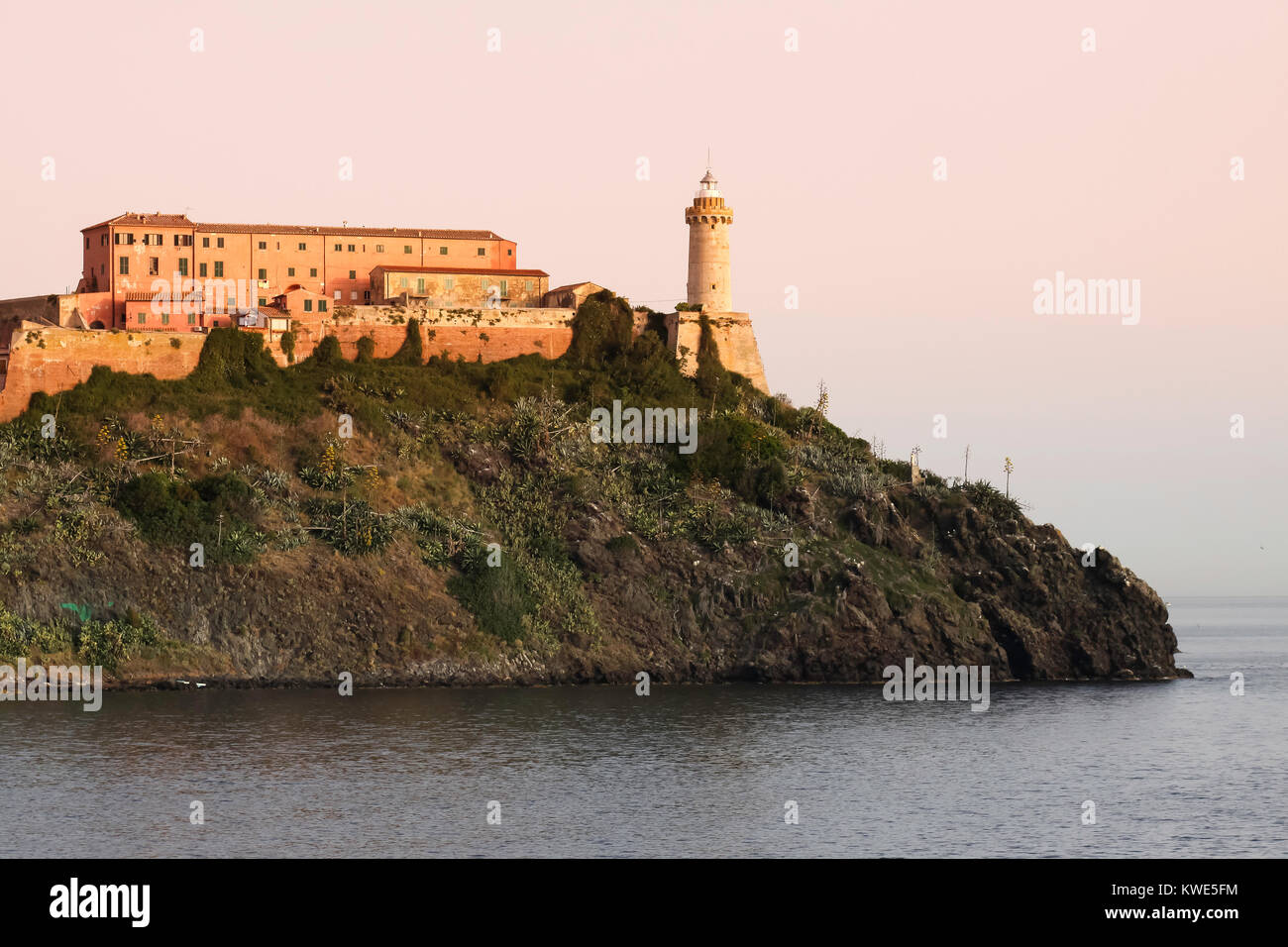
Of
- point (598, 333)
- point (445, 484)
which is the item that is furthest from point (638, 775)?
point (598, 333)

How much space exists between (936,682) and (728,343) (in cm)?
2693

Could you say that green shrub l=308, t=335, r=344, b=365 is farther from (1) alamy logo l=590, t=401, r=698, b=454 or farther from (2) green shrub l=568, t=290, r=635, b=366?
(1) alamy logo l=590, t=401, r=698, b=454

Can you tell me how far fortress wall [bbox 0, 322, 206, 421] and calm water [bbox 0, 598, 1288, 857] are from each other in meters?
20.8

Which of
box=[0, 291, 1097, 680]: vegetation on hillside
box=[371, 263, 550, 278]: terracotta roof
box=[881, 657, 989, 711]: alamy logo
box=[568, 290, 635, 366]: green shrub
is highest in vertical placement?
box=[371, 263, 550, 278]: terracotta roof

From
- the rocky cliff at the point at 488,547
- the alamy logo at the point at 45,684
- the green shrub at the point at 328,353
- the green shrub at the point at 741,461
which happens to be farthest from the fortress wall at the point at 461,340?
the alamy logo at the point at 45,684

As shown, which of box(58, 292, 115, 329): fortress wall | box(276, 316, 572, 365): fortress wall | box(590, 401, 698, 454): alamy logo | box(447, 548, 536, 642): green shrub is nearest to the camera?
box(447, 548, 536, 642): green shrub

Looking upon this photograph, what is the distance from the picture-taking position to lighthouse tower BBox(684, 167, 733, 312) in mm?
100938

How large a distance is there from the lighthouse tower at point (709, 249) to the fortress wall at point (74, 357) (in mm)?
29581

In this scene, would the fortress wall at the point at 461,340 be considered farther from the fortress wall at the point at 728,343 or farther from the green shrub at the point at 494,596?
the green shrub at the point at 494,596

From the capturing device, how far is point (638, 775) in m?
58.3

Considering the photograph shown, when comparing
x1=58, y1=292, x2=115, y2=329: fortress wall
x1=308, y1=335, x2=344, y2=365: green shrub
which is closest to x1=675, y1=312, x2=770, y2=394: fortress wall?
x1=308, y1=335, x2=344, y2=365: green shrub

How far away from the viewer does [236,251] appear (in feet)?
317
